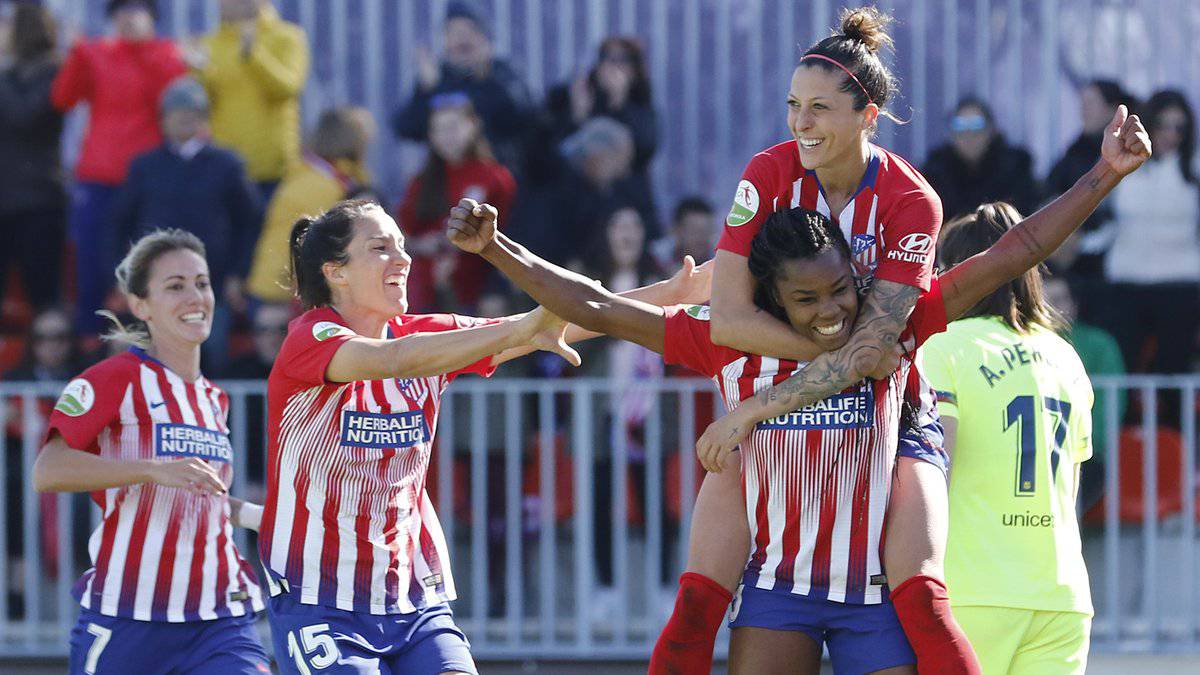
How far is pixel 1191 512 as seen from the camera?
298 inches

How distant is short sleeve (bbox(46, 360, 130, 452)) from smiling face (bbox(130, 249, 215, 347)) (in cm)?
21

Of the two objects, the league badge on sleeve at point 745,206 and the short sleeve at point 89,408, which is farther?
the short sleeve at point 89,408

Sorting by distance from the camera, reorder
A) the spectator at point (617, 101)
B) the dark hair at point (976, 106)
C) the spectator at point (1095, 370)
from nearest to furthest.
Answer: the spectator at point (1095, 370)
the dark hair at point (976, 106)
the spectator at point (617, 101)

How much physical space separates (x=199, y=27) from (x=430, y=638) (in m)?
6.49

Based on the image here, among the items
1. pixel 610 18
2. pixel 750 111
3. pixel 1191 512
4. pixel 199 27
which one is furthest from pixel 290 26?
pixel 1191 512

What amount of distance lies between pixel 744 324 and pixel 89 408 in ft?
6.85

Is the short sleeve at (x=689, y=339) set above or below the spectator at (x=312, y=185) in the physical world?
below

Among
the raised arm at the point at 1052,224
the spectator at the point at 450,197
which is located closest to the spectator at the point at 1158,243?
the spectator at the point at 450,197

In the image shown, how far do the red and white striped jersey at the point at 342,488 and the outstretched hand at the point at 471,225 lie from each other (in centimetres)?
55

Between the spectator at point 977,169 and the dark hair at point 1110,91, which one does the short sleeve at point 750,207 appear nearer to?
the spectator at point 977,169

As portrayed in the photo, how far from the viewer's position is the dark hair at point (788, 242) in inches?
165

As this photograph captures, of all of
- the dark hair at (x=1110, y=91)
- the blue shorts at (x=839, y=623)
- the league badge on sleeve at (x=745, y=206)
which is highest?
the dark hair at (x=1110, y=91)

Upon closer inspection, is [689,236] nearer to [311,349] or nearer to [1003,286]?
[1003,286]

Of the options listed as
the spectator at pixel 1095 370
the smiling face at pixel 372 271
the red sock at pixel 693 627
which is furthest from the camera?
the spectator at pixel 1095 370
